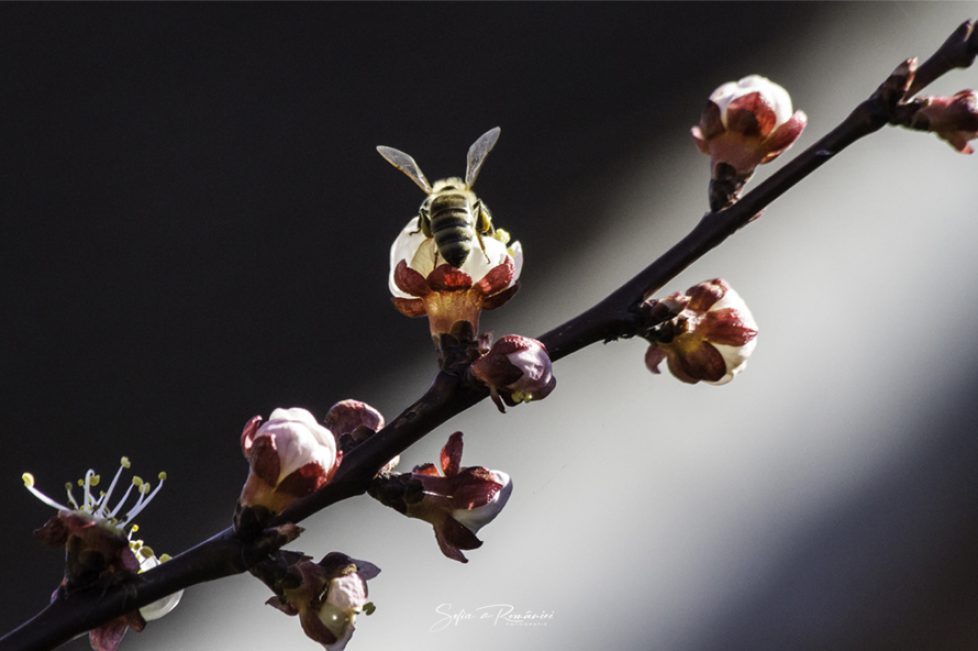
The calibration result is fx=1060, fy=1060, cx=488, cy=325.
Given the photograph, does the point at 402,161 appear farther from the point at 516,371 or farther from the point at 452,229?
the point at 516,371

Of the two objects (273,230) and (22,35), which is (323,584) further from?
(22,35)

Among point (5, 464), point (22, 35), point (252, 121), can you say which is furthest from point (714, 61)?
point (5, 464)

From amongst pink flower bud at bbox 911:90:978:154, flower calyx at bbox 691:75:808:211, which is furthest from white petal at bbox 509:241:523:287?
pink flower bud at bbox 911:90:978:154

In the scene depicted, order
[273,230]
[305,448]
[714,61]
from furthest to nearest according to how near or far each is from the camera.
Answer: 1. [714,61]
2. [273,230]
3. [305,448]

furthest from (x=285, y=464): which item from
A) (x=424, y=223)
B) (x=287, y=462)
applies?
(x=424, y=223)

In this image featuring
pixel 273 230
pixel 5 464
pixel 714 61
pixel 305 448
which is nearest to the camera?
pixel 305 448

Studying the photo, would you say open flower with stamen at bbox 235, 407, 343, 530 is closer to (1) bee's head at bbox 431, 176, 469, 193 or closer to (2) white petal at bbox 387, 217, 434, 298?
(2) white petal at bbox 387, 217, 434, 298

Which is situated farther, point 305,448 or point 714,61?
point 714,61
